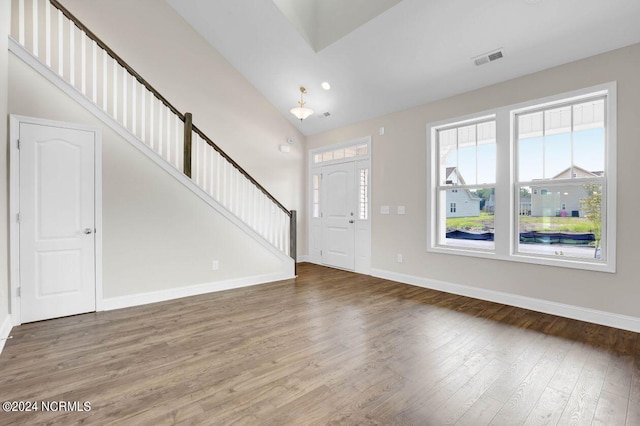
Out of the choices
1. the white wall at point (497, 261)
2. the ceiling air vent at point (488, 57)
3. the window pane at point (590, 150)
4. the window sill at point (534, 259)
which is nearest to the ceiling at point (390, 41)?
the ceiling air vent at point (488, 57)

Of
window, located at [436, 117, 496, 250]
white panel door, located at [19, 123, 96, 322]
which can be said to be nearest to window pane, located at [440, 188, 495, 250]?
window, located at [436, 117, 496, 250]

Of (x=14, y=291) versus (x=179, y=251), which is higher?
(x=179, y=251)

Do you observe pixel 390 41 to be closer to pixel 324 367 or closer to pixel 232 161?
pixel 232 161

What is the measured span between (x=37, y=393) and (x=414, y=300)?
379 centimetres

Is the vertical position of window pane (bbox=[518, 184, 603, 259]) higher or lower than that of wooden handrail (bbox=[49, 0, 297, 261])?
lower

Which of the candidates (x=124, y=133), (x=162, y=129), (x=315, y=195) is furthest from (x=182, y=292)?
(x=315, y=195)

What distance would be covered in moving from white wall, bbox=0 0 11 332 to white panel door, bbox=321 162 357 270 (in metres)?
4.79

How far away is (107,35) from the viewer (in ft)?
15.3

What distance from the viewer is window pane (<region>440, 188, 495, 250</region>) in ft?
14.0

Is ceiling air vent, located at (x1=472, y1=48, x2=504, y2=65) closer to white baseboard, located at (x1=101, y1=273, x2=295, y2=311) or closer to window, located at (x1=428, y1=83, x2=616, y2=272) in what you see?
window, located at (x1=428, y1=83, x2=616, y2=272)

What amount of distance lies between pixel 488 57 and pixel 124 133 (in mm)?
4583

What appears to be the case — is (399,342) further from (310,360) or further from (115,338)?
(115,338)

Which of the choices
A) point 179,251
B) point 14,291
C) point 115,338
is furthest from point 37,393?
point 179,251

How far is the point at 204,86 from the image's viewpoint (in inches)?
220
